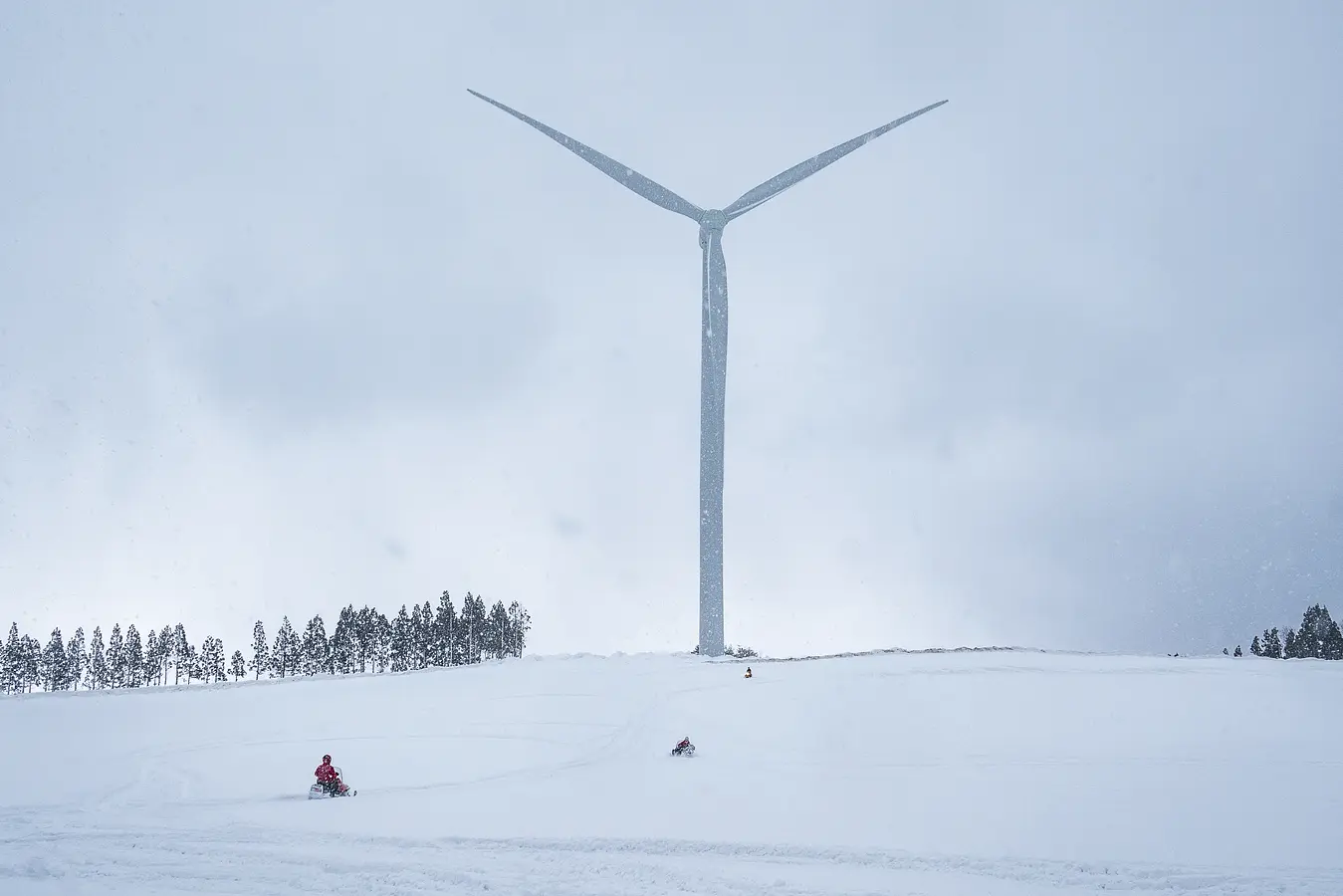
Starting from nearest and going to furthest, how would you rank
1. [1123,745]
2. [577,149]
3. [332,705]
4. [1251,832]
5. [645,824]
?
[1251,832] < [645,824] < [1123,745] < [332,705] < [577,149]

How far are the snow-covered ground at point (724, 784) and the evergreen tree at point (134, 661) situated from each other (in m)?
106

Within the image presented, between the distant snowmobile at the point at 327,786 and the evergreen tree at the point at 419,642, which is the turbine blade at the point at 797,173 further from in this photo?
the evergreen tree at the point at 419,642

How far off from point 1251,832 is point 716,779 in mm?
12975

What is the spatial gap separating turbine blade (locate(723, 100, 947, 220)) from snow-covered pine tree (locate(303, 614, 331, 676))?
98.1m

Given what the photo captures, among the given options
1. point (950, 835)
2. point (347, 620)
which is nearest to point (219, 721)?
point (950, 835)

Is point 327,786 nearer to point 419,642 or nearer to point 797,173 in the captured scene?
point 797,173

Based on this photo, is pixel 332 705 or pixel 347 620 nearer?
pixel 332 705

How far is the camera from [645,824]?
19.3 metres

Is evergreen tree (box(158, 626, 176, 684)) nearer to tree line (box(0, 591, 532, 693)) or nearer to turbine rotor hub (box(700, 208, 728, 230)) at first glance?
tree line (box(0, 591, 532, 693))

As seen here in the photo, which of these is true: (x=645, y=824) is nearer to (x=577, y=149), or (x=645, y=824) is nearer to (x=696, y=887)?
(x=696, y=887)

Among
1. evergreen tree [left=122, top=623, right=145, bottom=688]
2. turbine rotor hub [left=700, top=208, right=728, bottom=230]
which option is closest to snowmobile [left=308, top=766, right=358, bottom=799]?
turbine rotor hub [left=700, top=208, right=728, bottom=230]

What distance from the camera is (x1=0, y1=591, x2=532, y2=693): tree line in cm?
12306

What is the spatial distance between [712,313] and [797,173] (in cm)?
1239

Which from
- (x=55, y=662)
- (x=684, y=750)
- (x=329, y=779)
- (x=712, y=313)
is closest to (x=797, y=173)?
(x=712, y=313)
